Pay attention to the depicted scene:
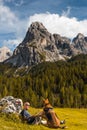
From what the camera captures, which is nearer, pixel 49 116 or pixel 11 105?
pixel 49 116

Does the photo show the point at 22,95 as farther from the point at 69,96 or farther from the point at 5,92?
the point at 69,96

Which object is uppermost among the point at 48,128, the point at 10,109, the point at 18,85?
the point at 18,85

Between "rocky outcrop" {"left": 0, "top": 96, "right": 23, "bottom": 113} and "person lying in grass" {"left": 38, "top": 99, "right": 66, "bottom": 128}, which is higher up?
"rocky outcrop" {"left": 0, "top": 96, "right": 23, "bottom": 113}

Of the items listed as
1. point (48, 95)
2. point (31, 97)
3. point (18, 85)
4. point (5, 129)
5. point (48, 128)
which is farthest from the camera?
point (18, 85)

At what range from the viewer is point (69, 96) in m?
180

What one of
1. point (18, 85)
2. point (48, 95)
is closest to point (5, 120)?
point (48, 95)

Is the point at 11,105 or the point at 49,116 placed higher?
the point at 11,105

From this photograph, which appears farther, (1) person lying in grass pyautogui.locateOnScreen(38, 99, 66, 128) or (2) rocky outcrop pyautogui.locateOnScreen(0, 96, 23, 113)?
(2) rocky outcrop pyautogui.locateOnScreen(0, 96, 23, 113)

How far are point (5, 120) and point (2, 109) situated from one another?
3860 millimetres

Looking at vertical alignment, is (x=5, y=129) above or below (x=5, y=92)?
below

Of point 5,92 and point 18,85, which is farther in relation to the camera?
point 18,85

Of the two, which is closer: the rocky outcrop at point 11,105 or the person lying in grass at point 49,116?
the person lying in grass at point 49,116

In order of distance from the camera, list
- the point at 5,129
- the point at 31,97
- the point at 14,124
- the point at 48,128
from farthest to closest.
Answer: the point at 31,97
the point at 48,128
the point at 14,124
the point at 5,129

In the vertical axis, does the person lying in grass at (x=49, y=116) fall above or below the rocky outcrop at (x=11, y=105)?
below
